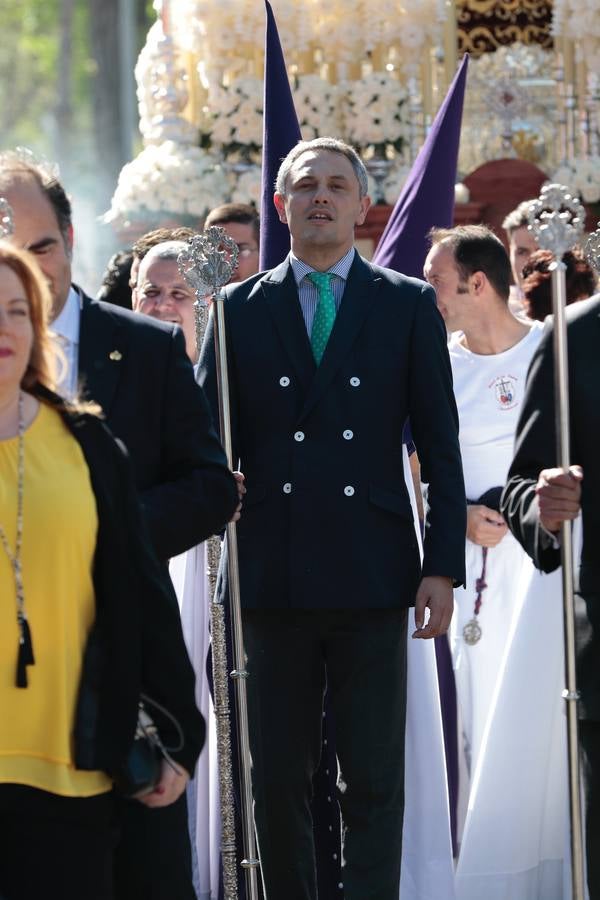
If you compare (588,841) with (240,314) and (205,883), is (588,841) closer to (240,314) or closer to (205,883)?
(240,314)

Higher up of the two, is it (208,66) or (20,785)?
(208,66)

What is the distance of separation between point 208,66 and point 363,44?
0.84 m

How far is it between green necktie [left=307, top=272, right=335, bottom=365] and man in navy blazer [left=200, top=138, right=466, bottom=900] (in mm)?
14

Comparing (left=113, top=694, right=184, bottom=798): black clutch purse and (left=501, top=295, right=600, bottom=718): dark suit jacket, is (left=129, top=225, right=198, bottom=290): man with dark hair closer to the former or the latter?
(left=501, top=295, right=600, bottom=718): dark suit jacket

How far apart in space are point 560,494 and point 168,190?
5628 mm

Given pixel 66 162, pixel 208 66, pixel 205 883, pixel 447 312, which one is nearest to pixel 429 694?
pixel 205 883

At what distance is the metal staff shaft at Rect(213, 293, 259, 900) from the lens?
17.5 feet

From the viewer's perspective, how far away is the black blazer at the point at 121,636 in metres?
3.70

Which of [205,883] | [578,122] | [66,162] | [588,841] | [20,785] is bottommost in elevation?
[205,883]

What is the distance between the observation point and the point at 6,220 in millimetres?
4363

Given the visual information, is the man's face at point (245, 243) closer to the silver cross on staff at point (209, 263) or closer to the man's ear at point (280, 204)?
the man's ear at point (280, 204)

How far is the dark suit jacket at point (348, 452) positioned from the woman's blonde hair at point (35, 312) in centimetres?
157

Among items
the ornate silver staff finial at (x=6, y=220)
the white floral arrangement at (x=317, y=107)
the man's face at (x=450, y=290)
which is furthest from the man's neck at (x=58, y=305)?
the white floral arrangement at (x=317, y=107)

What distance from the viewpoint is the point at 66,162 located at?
38.1 meters
